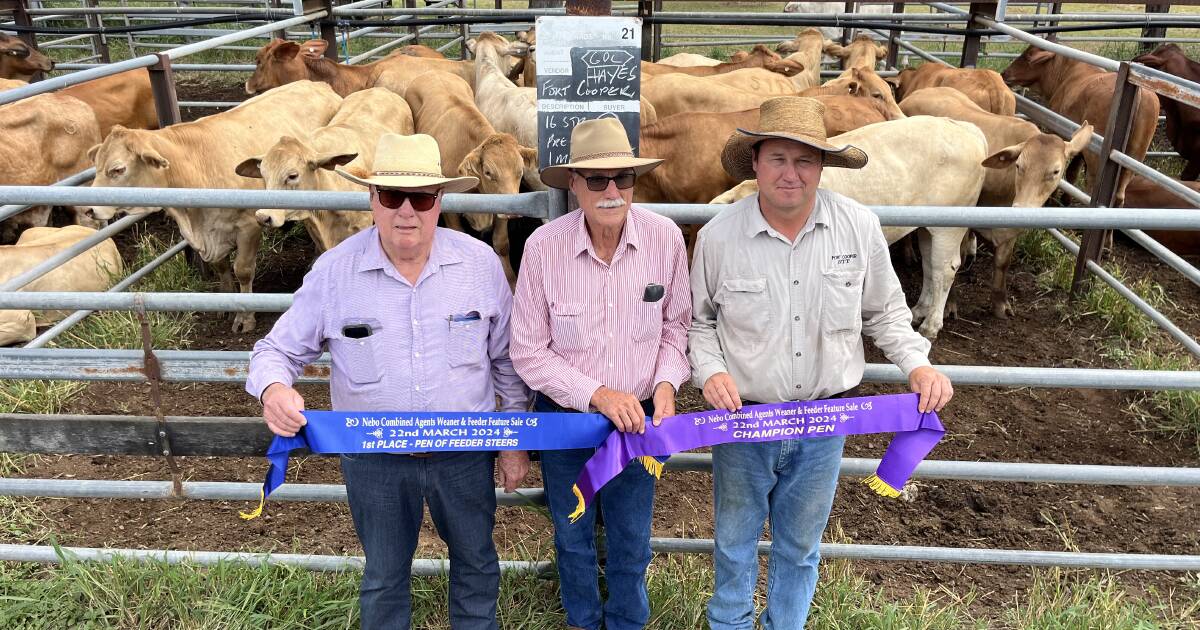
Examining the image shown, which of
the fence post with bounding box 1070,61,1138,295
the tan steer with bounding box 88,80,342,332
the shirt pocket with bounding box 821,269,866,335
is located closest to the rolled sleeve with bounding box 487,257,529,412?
the shirt pocket with bounding box 821,269,866,335

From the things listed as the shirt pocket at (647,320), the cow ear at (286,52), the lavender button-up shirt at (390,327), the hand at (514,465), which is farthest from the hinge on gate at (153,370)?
the cow ear at (286,52)

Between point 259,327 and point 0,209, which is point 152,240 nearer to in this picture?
point 259,327

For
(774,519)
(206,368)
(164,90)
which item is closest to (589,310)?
(774,519)

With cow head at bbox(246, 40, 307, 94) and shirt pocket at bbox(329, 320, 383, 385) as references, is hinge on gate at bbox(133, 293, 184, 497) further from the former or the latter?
cow head at bbox(246, 40, 307, 94)

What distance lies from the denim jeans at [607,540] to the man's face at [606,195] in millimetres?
698

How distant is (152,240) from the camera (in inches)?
297

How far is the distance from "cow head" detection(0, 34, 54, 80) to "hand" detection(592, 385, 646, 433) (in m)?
10.8

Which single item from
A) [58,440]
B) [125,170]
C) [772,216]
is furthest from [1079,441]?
[125,170]

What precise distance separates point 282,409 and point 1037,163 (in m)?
5.52

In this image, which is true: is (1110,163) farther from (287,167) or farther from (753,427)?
(287,167)

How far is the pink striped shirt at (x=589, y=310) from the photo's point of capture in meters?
2.77

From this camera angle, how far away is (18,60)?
34.6 feet

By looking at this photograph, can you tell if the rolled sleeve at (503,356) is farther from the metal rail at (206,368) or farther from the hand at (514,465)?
the metal rail at (206,368)

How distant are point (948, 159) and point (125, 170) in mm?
5677
